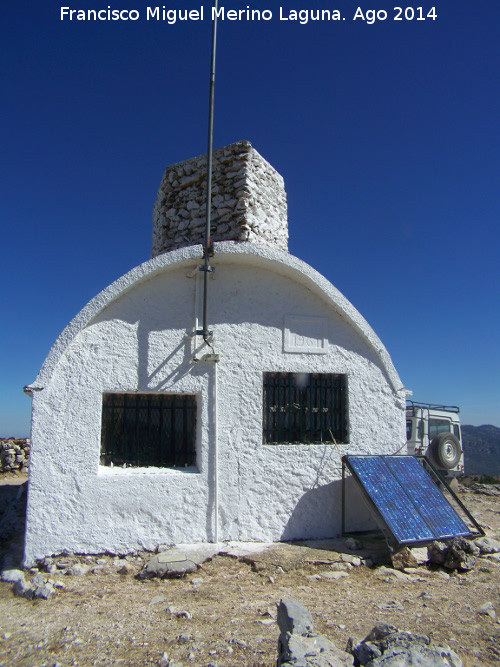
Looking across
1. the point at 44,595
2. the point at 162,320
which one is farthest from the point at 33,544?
the point at 162,320

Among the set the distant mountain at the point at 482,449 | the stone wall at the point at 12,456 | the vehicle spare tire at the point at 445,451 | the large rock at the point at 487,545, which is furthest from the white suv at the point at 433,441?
the distant mountain at the point at 482,449

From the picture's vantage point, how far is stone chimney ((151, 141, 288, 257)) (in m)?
7.46

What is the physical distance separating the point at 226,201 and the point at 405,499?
489 centimetres

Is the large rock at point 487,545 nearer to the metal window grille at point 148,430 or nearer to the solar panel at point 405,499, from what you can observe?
the solar panel at point 405,499

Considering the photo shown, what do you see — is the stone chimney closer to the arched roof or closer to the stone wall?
the arched roof

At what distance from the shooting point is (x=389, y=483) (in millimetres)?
6586

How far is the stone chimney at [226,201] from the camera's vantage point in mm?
7461

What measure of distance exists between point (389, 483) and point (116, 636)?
389 centimetres

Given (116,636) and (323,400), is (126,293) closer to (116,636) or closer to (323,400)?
(323,400)

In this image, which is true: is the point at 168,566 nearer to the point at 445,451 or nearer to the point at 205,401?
the point at 205,401

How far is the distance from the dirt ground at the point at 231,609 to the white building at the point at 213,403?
551 millimetres

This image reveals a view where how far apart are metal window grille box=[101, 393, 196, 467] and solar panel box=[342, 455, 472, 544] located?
216 centimetres

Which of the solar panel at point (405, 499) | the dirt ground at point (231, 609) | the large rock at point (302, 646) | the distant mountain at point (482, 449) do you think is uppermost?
the solar panel at point (405, 499)

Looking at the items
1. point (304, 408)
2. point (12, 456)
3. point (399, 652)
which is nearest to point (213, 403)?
point (304, 408)
